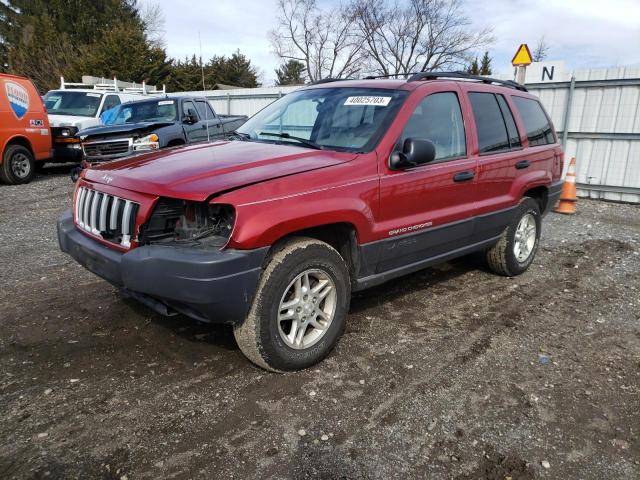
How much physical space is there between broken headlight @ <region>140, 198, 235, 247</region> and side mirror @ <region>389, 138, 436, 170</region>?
1277mm

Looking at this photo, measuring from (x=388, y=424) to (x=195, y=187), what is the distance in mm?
1682

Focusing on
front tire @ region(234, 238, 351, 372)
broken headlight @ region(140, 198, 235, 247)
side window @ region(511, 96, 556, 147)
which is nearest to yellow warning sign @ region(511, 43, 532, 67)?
side window @ region(511, 96, 556, 147)

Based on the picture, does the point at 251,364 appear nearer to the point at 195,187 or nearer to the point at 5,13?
the point at 195,187

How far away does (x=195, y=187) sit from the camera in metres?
2.71

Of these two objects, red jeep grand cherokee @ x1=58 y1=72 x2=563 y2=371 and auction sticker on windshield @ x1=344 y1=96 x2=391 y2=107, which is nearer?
red jeep grand cherokee @ x1=58 y1=72 x2=563 y2=371

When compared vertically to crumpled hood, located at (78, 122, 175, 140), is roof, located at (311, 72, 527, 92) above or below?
above

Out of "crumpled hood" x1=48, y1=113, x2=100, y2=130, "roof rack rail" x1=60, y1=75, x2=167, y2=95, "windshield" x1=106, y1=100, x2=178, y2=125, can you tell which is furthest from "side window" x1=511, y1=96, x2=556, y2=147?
"roof rack rail" x1=60, y1=75, x2=167, y2=95

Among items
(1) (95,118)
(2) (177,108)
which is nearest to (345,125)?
(2) (177,108)

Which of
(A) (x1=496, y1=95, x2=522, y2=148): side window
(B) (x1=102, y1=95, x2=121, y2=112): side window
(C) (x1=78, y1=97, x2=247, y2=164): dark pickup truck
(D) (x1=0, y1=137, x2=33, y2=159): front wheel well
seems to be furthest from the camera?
(B) (x1=102, y1=95, x2=121, y2=112): side window

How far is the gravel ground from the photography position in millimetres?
2377

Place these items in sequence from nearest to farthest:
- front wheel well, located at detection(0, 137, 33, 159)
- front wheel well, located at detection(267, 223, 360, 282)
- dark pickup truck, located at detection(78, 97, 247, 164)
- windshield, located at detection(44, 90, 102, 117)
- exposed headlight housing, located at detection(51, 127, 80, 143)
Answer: front wheel well, located at detection(267, 223, 360, 282)
dark pickup truck, located at detection(78, 97, 247, 164)
front wheel well, located at detection(0, 137, 33, 159)
exposed headlight housing, located at detection(51, 127, 80, 143)
windshield, located at detection(44, 90, 102, 117)

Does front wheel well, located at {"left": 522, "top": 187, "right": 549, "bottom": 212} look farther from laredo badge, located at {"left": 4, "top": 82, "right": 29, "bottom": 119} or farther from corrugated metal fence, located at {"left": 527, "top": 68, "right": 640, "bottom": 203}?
laredo badge, located at {"left": 4, "top": 82, "right": 29, "bottom": 119}

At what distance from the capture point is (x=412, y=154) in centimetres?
331

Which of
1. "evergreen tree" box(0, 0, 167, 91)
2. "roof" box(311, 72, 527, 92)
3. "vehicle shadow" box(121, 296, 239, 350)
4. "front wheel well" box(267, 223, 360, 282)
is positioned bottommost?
"vehicle shadow" box(121, 296, 239, 350)
